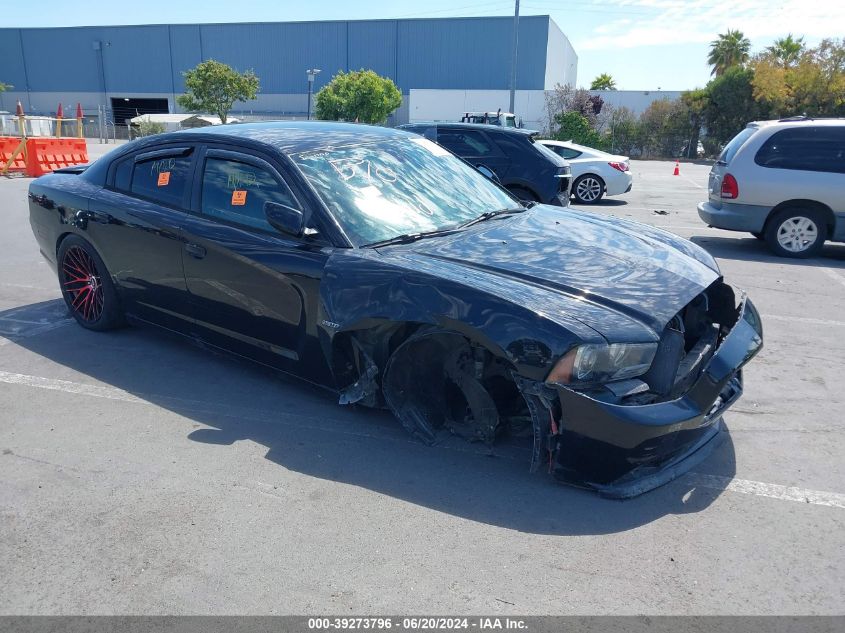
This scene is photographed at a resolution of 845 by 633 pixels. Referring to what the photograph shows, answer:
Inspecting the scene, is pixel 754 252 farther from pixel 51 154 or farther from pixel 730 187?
pixel 51 154

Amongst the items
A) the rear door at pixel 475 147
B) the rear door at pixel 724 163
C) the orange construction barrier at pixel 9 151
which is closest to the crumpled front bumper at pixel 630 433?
the rear door at pixel 724 163

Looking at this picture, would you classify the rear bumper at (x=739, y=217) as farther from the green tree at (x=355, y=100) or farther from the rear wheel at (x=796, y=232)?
the green tree at (x=355, y=100)

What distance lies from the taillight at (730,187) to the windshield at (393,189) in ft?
18.5

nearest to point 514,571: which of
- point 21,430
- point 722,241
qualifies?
point 21,430

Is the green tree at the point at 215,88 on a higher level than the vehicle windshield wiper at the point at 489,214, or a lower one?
higher

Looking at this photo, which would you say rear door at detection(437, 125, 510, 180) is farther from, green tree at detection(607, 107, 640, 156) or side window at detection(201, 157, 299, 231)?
green tree at detection(607, 107, 640, 156)

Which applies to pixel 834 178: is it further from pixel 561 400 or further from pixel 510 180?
pixel 561 400

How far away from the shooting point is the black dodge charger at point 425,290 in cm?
305

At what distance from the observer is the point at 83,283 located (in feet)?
17.7

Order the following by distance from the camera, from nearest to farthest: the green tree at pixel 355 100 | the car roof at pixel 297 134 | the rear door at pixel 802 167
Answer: the car roof at pixel 297 134, the rear door at pixel 802 167, the green tree at pixel 355 100

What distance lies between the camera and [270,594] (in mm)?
2559

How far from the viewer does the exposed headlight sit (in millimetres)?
2957

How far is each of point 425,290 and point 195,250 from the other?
1.78 metres

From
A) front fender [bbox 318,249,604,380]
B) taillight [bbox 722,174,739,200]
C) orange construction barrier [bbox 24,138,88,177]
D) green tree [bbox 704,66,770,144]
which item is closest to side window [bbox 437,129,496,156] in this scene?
taillight [bbox 722,174,739,200]
